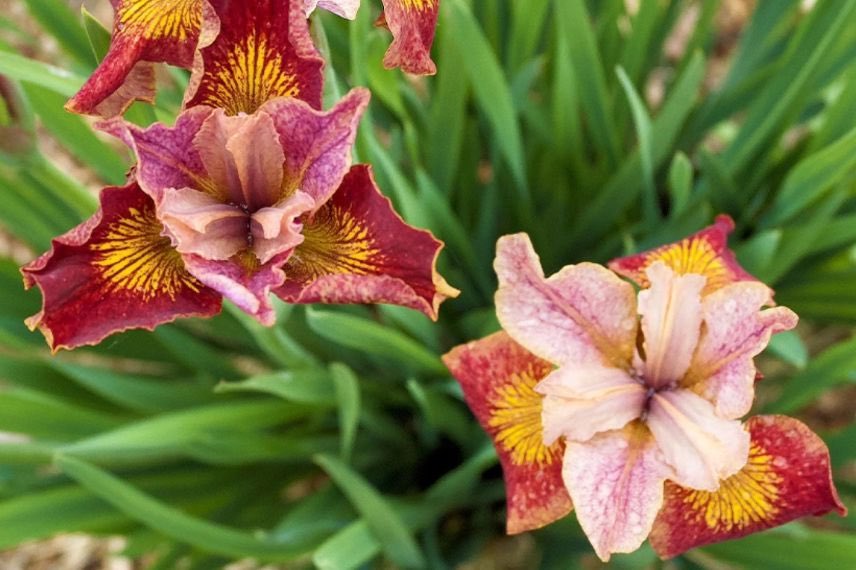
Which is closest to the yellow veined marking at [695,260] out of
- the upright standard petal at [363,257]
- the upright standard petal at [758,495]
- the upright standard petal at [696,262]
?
the upright standard petal at [696,262]

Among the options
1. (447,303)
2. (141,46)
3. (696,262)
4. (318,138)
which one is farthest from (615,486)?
(447,303)

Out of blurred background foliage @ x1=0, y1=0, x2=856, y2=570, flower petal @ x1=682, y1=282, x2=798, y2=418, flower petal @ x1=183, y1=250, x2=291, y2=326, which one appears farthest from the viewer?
blurred background foliage @ x1=0, y1=0, x2=856, y2=570

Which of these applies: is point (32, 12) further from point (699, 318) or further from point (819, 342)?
point (819, 342)

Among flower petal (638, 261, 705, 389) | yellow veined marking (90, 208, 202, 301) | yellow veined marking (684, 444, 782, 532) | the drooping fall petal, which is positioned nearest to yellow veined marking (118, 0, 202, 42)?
the drooping fall petal

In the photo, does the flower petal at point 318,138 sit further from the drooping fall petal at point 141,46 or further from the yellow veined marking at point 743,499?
the yellow veined marking at point 743,499

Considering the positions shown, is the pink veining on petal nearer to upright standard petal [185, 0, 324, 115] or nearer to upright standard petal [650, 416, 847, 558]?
upright standard petal [185, 0, 324, 115]

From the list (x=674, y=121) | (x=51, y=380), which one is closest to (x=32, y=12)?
(x=51, y=380)
